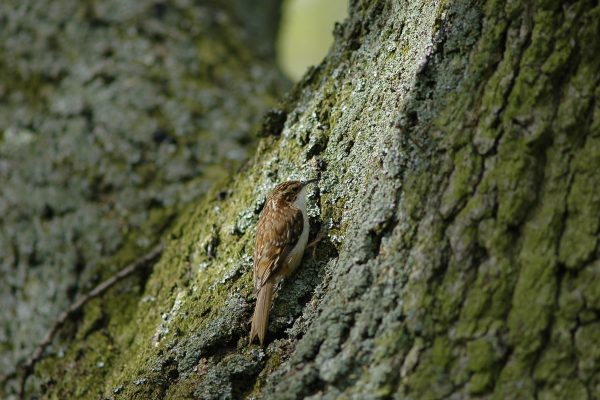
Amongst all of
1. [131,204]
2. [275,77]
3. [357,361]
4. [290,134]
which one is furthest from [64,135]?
[357,361]

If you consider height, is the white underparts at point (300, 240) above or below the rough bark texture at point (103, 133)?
below

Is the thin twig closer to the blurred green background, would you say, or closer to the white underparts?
the white underparts

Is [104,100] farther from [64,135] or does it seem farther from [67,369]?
[67,369]

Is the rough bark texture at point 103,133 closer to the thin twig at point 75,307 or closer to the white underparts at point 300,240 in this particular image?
the thin twig at point 75,307

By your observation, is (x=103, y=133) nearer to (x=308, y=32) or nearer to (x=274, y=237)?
(x=274, y=237)

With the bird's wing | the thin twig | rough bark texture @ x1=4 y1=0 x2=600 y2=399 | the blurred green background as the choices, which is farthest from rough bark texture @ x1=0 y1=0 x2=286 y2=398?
the blurred green background

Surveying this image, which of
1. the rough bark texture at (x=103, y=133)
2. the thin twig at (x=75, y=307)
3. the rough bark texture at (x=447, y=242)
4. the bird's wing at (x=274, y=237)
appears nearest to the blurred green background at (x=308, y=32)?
the rough bark texture at (x=103, y=133)
